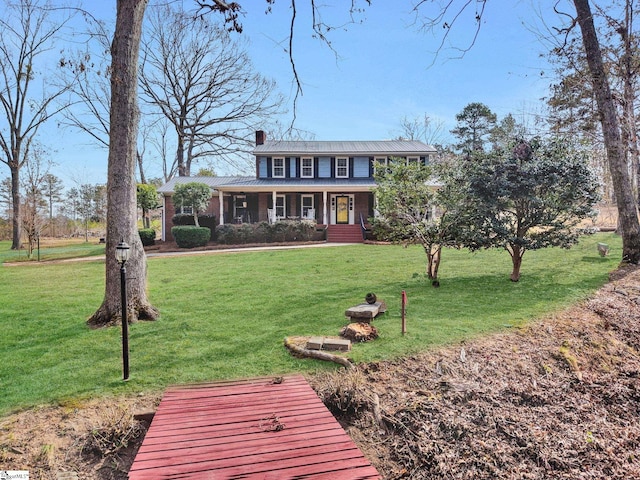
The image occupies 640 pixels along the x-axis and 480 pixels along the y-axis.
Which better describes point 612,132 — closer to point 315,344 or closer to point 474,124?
point 315,344

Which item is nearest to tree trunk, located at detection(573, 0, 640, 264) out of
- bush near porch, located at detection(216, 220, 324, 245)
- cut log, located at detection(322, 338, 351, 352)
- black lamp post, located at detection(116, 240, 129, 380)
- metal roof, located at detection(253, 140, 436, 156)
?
cut log, located at detection(322, 338, 351, 352)

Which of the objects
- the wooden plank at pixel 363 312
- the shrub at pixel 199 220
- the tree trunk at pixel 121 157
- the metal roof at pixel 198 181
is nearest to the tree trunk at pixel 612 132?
the wooden plank at pixel 363 312

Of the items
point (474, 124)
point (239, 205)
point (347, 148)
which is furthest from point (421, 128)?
point (239, 205)

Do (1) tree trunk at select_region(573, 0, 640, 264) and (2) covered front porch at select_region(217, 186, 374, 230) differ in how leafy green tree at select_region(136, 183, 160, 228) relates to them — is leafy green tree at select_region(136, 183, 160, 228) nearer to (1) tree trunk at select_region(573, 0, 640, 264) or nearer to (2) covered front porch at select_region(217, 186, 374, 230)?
(2) covered front porch at select_region(217, 186, 374, 230)

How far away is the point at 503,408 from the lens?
12.2 feet

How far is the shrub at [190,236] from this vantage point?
18.0 m

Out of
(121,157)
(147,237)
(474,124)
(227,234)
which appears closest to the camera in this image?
(121,157)

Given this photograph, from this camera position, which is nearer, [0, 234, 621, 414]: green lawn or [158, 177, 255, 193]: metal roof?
[0, 234, 621, 414]: green lawn

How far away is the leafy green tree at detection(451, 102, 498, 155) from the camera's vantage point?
112ft

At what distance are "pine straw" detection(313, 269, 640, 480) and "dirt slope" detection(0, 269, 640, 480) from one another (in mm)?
11

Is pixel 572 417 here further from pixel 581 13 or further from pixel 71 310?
pixel 581 13

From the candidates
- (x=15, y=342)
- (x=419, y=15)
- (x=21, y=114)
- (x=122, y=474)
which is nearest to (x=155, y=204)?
(x=21, y=114)

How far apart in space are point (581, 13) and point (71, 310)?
1252 centimetres

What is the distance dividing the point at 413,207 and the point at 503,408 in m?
5.32
